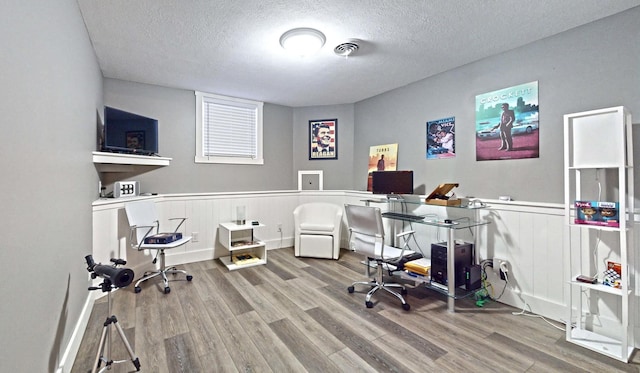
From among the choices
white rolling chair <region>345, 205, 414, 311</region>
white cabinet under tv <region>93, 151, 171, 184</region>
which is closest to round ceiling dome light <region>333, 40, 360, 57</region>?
white rolling chair <region>345, 205, 414, 311</region>

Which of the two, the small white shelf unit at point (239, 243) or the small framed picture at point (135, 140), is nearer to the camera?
the small framed picture at point (135, 140)

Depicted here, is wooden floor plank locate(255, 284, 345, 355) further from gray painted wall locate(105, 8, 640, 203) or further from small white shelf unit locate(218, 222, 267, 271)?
gray painted wall locate(105, 8, 640, 203)

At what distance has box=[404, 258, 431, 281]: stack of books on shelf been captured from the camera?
2885mm

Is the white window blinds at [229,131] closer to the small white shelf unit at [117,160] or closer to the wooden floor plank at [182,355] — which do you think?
the small white shelf unit at [117,160]

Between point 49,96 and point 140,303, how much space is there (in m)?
2.09

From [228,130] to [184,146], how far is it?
2.34 ft

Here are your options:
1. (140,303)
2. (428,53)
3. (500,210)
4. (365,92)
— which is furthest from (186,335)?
(365,92)

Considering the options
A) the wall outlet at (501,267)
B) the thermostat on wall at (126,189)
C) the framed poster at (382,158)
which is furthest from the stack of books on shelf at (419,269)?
the thermostat on wall at (126,189)

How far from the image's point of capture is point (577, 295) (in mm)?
2271

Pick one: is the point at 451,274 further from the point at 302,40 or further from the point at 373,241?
the point at 302,40

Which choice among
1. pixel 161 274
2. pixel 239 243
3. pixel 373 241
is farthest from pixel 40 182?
pixel 239 243

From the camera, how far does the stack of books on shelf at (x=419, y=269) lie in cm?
288

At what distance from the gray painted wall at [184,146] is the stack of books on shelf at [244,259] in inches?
42.9

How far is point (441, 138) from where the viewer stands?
3.35m
